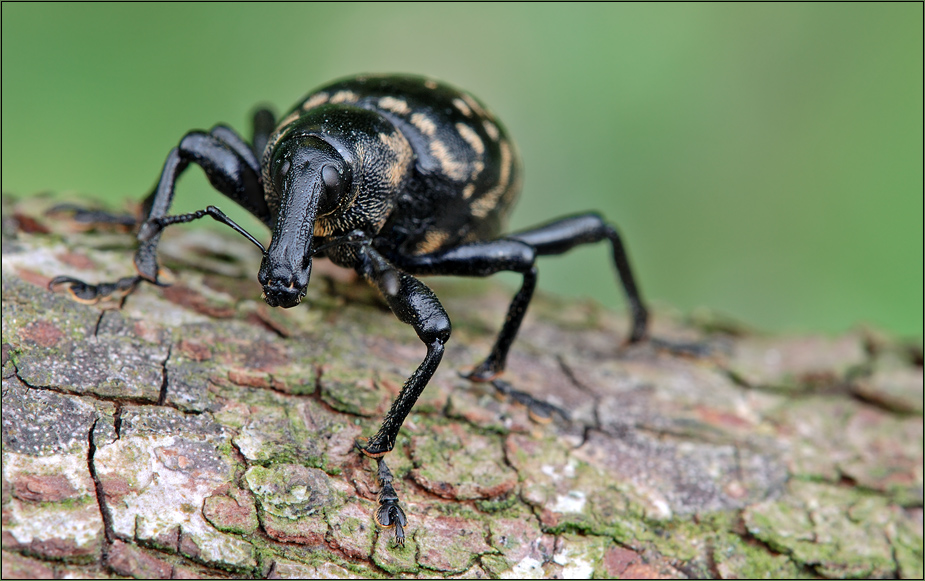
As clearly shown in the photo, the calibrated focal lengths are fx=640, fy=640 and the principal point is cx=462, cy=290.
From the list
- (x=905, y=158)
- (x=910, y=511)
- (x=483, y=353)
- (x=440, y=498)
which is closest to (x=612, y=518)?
(x=440, y=498)

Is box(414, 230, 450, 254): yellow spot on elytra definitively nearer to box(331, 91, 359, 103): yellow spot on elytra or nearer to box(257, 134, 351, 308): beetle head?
box(257, 134, 351, 308): beetle head

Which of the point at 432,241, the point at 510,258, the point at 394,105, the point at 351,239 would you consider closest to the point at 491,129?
the point at 394,105

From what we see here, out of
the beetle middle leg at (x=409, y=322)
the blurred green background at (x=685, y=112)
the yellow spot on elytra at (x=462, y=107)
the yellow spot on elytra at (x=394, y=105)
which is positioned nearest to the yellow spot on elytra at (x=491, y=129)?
the yellow spot on elytra at (x=462, y=107)

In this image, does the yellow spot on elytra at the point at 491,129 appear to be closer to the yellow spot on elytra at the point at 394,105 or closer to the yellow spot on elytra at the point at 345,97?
the yellow spot on elytra at the point at 394,105

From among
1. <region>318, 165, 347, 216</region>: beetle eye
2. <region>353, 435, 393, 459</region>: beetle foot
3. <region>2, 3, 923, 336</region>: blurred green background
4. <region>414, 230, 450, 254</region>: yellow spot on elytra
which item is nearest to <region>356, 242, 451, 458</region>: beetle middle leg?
<region>353, 435, 393, 459</region>: beetle foot

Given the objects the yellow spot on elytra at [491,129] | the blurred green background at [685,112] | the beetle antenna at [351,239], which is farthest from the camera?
the blurred green background at [685,112]

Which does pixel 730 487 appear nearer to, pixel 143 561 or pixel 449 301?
pixel 449 301
